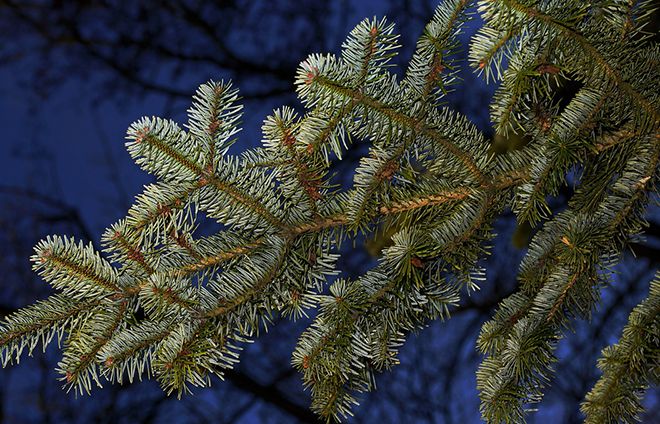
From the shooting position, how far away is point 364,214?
3.25ft

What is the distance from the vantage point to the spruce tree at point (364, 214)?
0.93 meters

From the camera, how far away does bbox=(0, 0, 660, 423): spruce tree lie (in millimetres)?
929

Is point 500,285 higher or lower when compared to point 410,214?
higher

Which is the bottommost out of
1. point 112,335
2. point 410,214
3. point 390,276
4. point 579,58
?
point 112,335

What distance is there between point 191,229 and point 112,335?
20 centimetres

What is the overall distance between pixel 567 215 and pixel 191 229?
68 cm

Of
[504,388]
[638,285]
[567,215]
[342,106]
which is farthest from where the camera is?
[638,285]

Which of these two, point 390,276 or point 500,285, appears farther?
point 500,285

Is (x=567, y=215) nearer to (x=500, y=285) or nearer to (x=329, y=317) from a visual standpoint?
(x=329, y=317)

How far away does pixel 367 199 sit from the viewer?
3.23ft

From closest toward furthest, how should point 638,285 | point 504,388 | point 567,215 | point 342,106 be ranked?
point 342,106 < point 504,388 < point 567,215 < point 638,285

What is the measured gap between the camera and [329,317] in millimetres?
983

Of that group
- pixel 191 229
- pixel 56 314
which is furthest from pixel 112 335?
pixel 191 229

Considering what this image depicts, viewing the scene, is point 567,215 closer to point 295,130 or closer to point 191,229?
point 295,130
